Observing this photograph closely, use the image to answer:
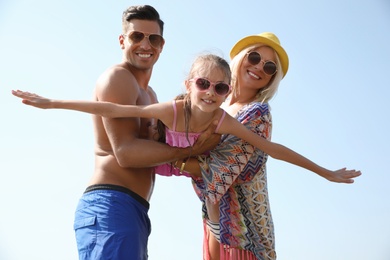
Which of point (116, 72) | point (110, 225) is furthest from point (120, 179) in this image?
point (116, 72)

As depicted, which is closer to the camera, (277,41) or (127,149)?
(127,149)

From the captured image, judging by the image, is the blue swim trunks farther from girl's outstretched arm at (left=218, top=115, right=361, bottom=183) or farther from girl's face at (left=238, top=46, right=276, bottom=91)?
girl's face at (left=238, top=46, right=276, bottom=91)

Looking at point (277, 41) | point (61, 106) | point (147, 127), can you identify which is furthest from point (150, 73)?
point (277, 41)

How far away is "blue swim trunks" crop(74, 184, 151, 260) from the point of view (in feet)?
14.1

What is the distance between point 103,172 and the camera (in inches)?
179

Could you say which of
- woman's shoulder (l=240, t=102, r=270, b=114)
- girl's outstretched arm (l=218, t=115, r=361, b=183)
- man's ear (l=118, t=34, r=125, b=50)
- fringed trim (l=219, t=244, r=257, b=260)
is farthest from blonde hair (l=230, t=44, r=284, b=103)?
fringed trim (l=219, t=244, r=257, b=260)

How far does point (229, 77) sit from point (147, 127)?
80 centimetres

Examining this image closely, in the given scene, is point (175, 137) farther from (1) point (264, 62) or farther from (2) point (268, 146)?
(1) point (264, 62)

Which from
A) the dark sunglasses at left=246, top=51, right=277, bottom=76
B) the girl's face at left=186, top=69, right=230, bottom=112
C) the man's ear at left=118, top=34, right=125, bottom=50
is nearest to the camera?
the girl's face at left=186, top=69, right=230, bottom=112

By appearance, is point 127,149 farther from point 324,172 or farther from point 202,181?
point 324,172

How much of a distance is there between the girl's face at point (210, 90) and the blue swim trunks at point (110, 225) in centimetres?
90

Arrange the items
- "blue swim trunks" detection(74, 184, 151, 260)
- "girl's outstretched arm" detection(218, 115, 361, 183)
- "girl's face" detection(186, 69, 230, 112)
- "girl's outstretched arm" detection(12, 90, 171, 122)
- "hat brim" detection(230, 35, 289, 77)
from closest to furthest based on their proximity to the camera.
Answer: "blue swim trunks" detection(74, 184, 151, 260)
"girl's outstretched arm" detection(12, 90, 171, 122)
"girl's face" detection(186, 69, 230, 112)
"girl's outstretched arm" detection(218, 115, 361, 183)
"hat brim" detection(230, 35, 289, 77)

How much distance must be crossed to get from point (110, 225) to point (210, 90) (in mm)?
1310

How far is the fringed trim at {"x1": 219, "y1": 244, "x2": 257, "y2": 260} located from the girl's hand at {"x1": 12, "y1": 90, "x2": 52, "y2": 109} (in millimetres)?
2009
